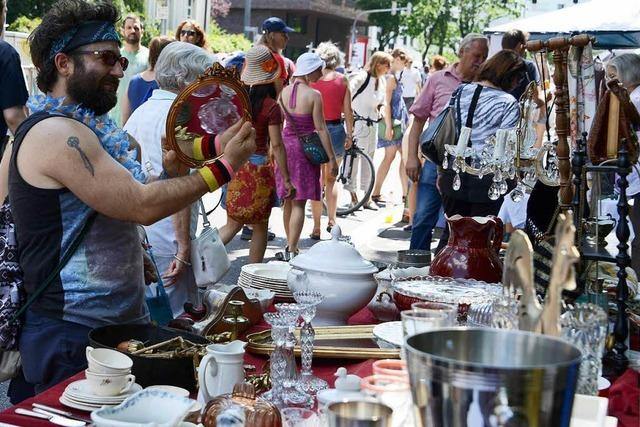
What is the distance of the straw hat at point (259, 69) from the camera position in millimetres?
6082

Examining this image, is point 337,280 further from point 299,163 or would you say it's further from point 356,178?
point 356,178

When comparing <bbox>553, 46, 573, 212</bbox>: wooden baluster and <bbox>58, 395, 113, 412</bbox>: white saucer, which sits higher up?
<bbox>553, 46, 573, 212</bbox>: wooden baluster

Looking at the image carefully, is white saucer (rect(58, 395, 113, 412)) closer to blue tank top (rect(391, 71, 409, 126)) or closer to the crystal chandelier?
the crystal chandelier

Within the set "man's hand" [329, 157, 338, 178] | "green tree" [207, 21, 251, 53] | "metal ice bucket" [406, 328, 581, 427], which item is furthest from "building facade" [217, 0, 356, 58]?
"metal ice bucket" [406, 328, 581, 427]

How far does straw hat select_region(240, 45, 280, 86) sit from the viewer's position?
6082 millimetres

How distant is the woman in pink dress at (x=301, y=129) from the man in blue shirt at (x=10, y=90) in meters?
2.68

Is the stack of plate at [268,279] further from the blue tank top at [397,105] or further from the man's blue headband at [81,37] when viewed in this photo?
the blue tank top at [397,105]

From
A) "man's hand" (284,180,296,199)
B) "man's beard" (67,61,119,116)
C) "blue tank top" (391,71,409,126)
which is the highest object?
"man's beard" (67,61,119,116)

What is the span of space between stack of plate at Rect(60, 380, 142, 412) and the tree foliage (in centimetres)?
6271

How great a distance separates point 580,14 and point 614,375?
8706 mm

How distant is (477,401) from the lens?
103 centimetres

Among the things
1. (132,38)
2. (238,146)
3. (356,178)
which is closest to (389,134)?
(356,178)

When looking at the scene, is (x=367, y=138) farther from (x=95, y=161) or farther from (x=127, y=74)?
(x=95, y=161)

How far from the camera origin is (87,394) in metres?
1.97
